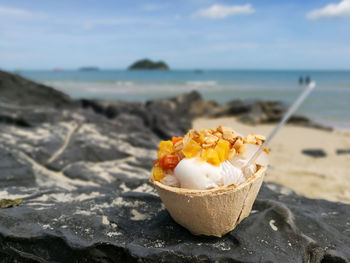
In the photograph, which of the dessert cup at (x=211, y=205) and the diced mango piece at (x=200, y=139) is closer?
the dessert cup at (x=211, y=205)

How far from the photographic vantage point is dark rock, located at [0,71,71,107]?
22.1 feet

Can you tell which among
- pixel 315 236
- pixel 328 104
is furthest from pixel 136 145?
pixel 328 104

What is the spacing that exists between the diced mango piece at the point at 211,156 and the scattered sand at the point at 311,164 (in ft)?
4.91

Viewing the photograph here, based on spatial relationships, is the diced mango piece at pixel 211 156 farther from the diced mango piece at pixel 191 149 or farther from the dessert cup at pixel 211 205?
the dessert cup at pixel 211 205

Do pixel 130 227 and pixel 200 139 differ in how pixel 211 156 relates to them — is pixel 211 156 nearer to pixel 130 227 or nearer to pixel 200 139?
pixel 200 139

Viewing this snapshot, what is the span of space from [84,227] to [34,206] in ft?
2.19

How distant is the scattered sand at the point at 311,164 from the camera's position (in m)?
5.21

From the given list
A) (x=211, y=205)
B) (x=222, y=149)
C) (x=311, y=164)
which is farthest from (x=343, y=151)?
(x=211, y=205)

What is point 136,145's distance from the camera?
5.36 metres

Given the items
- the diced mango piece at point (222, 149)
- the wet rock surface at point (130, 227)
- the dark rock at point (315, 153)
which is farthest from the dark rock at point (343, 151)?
the diced mango piece at point (222, 149)

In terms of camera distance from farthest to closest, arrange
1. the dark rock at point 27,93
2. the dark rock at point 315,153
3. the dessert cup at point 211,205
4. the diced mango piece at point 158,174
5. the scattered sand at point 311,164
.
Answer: the dark rock at point 315,153, the dark rock at point 27,93, the scattered sand at point 311,164, the diced mango piece at point 158,174, the dessert cup at point 211,205

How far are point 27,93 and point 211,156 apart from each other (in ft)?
20.2

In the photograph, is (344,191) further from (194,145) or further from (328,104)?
(328,104)

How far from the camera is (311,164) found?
6789 millimetres
